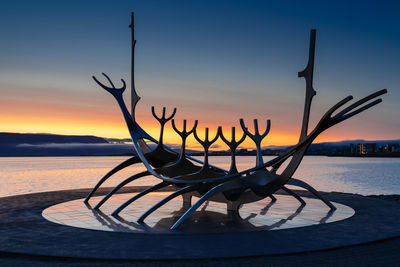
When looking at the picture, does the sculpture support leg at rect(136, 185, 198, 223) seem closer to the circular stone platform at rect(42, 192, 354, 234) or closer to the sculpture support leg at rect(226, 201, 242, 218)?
the circular stone platform at rect(42, 192, 354, 234)

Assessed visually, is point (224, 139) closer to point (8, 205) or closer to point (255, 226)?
point (255, 226)

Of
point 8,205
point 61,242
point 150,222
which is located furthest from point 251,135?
point 8,205

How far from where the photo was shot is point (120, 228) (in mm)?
9781

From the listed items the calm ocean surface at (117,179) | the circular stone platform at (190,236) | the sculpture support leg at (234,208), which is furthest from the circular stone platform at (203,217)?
the calm ocean surface at (117,179)

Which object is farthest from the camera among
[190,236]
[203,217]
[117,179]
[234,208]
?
[117,179]

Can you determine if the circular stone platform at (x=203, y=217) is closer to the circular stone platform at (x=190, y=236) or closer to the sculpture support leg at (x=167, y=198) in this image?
the circular stone platform at (x=190, y=236)

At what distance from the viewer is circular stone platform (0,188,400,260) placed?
754 centimetres

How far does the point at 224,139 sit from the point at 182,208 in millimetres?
2691

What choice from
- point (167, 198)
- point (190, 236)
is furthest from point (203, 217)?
point (190, 236)

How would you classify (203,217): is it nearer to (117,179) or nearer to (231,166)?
(231,166)

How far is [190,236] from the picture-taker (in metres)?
8.93

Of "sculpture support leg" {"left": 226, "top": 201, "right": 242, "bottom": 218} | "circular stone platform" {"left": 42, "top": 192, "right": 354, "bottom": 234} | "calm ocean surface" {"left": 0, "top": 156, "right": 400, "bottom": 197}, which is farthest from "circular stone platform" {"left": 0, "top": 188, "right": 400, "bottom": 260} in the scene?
"calm ocean surface" {"left": 0, "top": 156, "right": 400, "bottom": 197}

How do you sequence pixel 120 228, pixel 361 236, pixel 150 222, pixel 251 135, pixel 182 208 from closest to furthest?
pixel 361 236 < pixel 120 228 < pixel 150 222 < pixel 251 135 < pixel 182 208

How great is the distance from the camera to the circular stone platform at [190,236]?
754 centimetres
